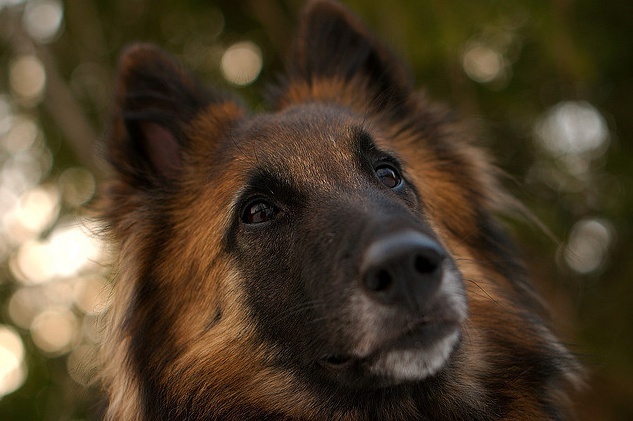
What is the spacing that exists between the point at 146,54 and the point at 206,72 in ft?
11.3

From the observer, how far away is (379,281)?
2.81 m

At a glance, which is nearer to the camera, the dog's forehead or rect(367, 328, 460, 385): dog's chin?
rect(367, 328, 460, 385): dog's chin

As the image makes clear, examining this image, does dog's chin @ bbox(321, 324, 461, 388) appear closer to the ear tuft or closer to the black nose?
the black nose

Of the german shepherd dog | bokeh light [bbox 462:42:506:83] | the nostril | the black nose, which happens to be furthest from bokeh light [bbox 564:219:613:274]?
the nostril

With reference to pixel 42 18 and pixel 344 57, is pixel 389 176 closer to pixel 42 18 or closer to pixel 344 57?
pixel 344 57

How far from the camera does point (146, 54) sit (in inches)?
162

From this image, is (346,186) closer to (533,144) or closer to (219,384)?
(219,384)

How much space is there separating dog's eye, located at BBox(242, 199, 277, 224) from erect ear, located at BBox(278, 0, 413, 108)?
4.52ft

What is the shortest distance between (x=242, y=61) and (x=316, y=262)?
5.09 meters

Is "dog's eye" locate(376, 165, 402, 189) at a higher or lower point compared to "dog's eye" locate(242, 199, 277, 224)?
higher

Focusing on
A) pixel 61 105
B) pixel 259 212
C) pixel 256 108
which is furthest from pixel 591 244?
pixel 61 105

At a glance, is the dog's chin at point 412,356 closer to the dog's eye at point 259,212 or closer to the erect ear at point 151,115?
the dog's eye at point 259,212

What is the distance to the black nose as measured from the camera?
9.00ft

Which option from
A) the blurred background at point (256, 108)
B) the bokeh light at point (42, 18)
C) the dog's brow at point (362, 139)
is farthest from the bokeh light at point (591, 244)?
the bokeh light at point (42, 18)
